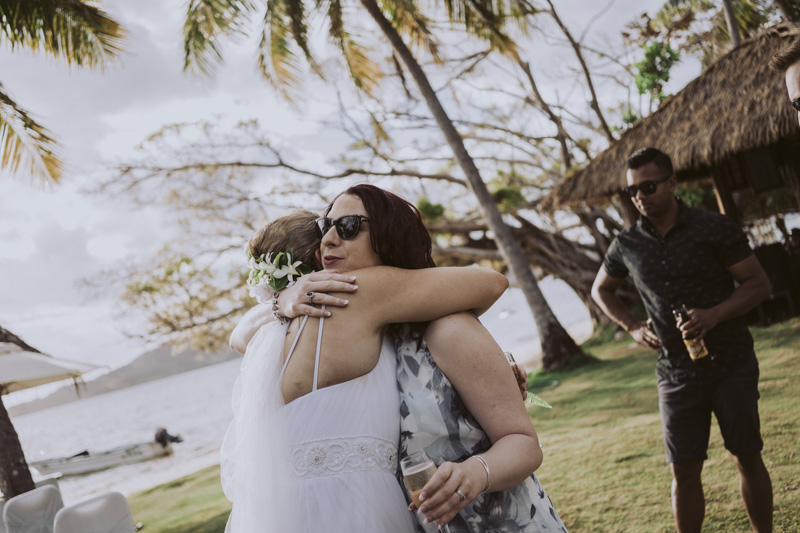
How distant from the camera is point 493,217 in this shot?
1231 cm

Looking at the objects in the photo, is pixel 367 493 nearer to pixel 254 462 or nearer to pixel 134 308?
pixel 254 462

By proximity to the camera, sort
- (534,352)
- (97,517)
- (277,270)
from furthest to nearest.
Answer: (534,352)
(97,517)
(277,270)

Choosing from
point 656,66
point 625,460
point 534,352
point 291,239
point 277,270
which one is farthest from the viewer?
point 534,352

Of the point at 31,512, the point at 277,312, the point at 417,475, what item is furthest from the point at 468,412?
the point at 31,512

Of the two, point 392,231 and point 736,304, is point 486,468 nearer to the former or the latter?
point 392,231

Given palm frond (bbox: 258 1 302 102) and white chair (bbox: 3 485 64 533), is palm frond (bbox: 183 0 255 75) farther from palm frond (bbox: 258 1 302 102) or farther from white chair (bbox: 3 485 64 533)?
white chair (bbox: 3 485 64 533)

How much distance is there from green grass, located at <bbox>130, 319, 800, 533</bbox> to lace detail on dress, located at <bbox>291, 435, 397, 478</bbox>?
2.88 meters

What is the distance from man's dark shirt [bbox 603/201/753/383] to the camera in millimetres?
3178

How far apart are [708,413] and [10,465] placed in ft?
21.9

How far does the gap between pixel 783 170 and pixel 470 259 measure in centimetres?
944

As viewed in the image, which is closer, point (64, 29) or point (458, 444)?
point (458, 444)

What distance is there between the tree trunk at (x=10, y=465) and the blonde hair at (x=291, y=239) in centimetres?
561

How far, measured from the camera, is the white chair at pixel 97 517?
172 inches

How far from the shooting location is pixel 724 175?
11.7m
